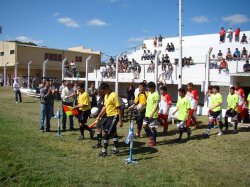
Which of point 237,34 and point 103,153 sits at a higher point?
point 237,34

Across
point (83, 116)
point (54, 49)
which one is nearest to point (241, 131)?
point (83, 116)

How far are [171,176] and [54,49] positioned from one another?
132 feet

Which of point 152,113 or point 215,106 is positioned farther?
point 215,106

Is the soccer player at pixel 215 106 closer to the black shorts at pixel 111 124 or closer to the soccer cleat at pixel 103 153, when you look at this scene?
the black shorts at pixel 111 124

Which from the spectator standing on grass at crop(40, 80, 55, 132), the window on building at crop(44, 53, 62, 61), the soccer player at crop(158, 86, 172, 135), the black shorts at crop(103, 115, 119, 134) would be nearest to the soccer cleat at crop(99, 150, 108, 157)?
the black shorts at crop(103, 115, 119, 134)

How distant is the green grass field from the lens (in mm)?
6316

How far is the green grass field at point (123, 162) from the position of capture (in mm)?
6316

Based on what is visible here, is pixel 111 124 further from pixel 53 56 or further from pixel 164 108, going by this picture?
pixel 53 56

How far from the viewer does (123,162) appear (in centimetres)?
759

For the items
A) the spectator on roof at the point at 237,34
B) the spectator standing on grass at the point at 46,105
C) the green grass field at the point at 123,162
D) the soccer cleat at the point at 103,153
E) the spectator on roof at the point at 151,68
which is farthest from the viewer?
the spectator on roof at the point at 237,34

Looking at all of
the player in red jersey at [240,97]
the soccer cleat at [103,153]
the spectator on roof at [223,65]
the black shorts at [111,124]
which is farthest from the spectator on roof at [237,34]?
the soccer cleat at [103,153]

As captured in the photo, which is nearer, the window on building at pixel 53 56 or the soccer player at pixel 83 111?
the soccer player at pixel 83 111

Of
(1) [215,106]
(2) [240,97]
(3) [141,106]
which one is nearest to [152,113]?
(3) [141,106]

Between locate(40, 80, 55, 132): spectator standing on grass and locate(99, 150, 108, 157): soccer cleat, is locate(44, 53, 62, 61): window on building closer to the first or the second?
locate(40, 80, 55, 132): spectator standing on grass
